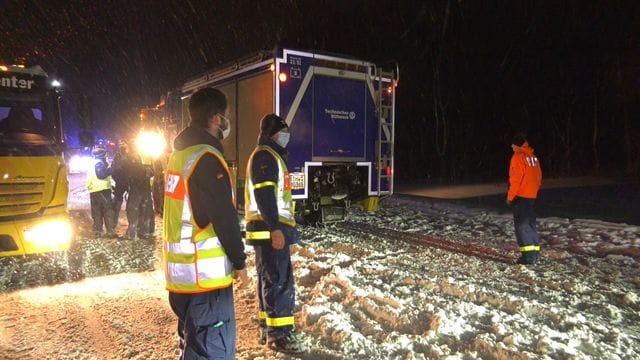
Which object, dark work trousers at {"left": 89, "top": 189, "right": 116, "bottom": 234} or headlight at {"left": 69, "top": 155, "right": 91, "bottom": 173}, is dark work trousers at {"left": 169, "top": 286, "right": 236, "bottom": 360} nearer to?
dark work trousers at {"left": 89, "top": 189, "right": 116, "bottom": 234}

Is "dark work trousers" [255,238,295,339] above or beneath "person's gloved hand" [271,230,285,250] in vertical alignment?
beneath

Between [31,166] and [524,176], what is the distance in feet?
22.2

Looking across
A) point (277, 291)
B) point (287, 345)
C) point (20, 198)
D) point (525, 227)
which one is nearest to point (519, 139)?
point (525, 227)

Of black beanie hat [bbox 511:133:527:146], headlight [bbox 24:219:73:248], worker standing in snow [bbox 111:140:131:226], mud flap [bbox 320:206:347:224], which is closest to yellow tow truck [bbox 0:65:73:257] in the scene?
headlight [bbox 24:219:73:248]

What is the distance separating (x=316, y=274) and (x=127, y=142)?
5.10 m

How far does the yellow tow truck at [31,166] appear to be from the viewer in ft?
19.3

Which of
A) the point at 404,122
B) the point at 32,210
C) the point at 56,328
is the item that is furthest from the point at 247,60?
the point at 404,122

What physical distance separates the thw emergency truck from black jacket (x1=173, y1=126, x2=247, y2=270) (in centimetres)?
546

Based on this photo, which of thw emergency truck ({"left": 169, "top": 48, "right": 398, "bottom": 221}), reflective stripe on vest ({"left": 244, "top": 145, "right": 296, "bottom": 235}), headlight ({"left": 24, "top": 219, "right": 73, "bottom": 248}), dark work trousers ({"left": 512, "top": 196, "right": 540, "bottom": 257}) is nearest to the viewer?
reflective stripe on vest ({"left": 244, "top": 145, "right": 296, "bottom": 235})

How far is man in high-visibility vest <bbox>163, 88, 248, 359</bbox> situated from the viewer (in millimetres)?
2465

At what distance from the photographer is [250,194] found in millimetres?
4117

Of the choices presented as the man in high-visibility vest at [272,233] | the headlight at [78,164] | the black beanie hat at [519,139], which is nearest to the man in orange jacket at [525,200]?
the black beanie hat at [519,139]

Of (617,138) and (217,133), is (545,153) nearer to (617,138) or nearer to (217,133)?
(617,138)

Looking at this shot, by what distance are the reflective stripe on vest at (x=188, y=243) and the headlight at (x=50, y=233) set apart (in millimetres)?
4542
